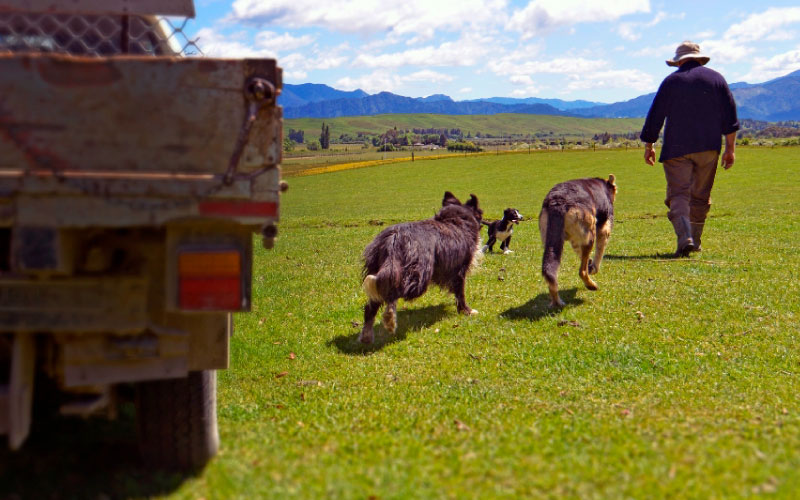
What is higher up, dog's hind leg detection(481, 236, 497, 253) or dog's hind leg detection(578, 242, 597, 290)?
dog's hind leg detection(578, 242, 597, 290)

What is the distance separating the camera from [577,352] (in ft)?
21.4

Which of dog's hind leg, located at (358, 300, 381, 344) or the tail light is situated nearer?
the tail light

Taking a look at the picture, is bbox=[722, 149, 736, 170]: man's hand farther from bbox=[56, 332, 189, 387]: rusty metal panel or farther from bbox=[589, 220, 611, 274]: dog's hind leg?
bbox=[56, 332, 189, 387]: rusty metal panel

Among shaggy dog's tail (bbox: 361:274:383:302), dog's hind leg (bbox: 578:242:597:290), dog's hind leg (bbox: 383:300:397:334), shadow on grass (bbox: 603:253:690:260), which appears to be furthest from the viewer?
shadow on grass (bbox: 603:253:690:260)

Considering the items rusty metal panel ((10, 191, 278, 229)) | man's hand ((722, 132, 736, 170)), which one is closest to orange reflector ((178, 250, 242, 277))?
rusty metal panel ((10, 191, 278, 229))

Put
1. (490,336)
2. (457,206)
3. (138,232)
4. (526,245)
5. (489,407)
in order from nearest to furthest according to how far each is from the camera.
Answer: (138,232), (489,407), (490,336), (457,206), (526,245)

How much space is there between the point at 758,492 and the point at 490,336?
13.3 ft

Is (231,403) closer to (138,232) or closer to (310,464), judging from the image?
(310,464)

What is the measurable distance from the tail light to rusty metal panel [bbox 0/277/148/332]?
0.78ft

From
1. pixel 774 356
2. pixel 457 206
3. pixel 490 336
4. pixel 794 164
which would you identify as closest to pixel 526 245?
pixel 457 206

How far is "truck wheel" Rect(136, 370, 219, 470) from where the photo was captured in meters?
3.74

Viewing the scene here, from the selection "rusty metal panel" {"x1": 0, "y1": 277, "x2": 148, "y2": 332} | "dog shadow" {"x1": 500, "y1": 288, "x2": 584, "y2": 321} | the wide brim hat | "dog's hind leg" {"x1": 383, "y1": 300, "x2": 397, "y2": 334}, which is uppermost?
the wide brim hat

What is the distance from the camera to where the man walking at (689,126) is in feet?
36.1

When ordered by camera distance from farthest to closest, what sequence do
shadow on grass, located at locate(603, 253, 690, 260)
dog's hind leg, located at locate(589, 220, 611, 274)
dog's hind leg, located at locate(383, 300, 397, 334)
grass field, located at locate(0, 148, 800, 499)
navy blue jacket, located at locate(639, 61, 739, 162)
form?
shadow on grass, located at locate(603, 253, 690, 260) < navy blue jacket, located at locate(639, 61, 739, 162) < dog's hind leg, located at locate(589, 220, 611, 274) < dog's hind leg, located at locate(383, 300, 397, 334) < grass field, located at locate(0, 148, 800, 499)
